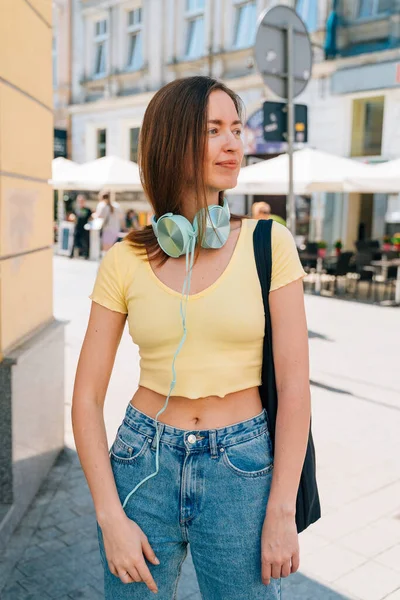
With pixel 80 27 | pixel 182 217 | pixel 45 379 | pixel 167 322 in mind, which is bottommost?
pixel 45 379

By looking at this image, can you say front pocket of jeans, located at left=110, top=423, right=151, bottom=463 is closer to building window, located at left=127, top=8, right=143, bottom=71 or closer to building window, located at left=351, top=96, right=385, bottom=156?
building window, located at left=351, top=96, right=385, bottom=156

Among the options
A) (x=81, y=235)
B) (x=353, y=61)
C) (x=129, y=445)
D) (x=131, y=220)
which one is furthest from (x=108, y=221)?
(x=129, y=445)

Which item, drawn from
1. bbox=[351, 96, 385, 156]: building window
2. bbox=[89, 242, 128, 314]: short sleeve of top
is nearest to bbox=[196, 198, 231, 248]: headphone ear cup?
bbox=[89, 242, 128, 314]: short sleeve of top

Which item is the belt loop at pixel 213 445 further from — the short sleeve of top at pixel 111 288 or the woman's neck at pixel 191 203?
the woman's neck at pixel 191 203

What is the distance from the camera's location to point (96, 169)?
16375 millimetres

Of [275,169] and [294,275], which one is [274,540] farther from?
[275,169]

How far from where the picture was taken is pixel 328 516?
3.74 meters

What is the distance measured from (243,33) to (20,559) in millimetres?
18694

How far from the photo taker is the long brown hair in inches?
62.2

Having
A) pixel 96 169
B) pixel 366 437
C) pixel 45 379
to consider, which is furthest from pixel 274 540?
pixel 96 169

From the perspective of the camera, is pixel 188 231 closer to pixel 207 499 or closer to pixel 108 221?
pixel 207 499

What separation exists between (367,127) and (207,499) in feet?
55.5

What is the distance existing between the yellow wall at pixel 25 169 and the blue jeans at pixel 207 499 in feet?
6.40

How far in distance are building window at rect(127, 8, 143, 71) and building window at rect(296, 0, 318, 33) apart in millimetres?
6846
